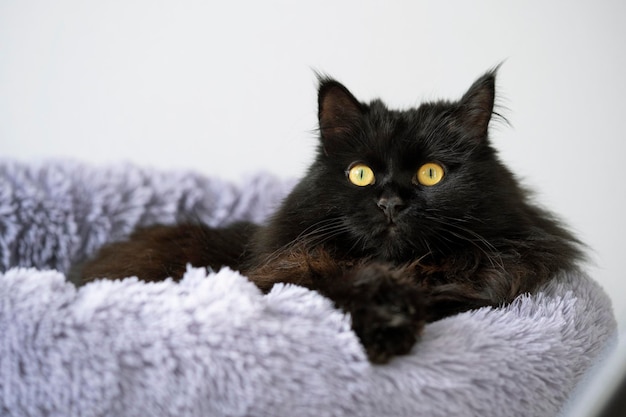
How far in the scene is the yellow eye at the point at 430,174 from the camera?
1.31 meters

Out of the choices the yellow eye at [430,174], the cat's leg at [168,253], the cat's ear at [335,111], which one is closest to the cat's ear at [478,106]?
the yellow eye at [430,174]

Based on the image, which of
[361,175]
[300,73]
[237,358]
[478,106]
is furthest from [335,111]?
[300,73]

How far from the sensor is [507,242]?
4.32 feet

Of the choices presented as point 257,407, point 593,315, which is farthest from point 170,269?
point 593,315

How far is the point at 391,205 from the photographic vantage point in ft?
3.98

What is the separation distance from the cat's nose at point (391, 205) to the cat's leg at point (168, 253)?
601 mm

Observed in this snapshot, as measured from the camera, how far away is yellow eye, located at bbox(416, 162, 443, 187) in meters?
1.31

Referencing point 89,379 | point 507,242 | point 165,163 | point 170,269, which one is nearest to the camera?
point 89,379

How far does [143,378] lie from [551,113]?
77.1 inches

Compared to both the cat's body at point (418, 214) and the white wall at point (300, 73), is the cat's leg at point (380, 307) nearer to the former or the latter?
the cat's body at point (418, 214)

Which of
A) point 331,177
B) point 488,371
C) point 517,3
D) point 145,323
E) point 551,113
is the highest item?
point 517,3

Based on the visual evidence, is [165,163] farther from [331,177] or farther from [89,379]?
[89,379]

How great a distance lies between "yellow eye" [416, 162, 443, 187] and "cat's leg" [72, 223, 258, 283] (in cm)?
61

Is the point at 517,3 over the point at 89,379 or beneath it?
over
